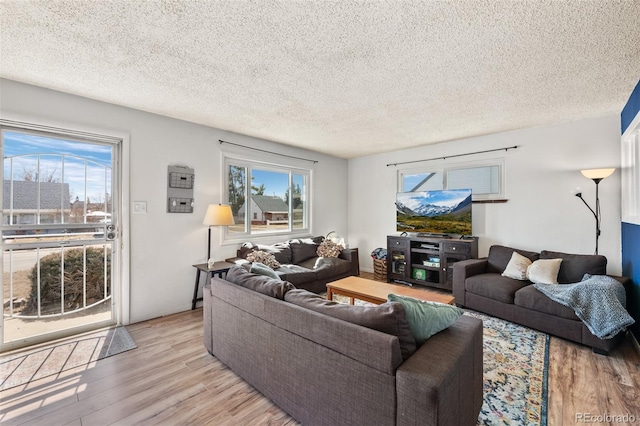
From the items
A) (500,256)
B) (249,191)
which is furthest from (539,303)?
(249,191)

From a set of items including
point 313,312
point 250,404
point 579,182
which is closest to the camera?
point 313,312

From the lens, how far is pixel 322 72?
229 centimetres

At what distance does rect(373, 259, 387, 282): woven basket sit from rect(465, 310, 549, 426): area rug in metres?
2.05

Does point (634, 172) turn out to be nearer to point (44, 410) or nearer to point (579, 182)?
point (579, 182)

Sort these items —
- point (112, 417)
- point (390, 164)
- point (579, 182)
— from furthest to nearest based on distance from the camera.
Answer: point (390, 164)
point (579, 182)
point (112, 417)

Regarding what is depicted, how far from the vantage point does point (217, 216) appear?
3490 mm

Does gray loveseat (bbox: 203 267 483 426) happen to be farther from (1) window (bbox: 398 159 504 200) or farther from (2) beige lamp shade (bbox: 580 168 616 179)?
(1) window (bbox: 398 159 504 200)

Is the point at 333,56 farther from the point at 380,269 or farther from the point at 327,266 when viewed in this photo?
the point at 380,269

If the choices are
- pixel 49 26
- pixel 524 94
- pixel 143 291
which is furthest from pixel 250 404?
pixel 524 94

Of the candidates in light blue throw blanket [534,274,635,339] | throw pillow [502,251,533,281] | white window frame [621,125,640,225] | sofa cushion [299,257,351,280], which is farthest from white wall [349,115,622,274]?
sofa cushion [299,257,351,280]

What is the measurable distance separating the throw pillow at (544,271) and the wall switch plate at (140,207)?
4.49 meters

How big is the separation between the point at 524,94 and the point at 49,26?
3806mm

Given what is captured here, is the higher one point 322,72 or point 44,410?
point 322,72

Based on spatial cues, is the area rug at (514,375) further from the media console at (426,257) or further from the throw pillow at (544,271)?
the media console at (426,257)
